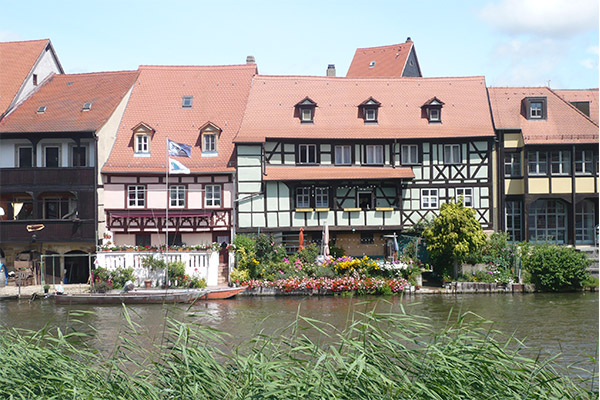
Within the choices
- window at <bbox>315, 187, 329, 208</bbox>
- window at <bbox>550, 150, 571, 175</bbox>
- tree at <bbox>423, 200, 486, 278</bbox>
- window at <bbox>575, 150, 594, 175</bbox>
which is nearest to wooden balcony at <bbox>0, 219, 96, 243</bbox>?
window at <bbox>315, 187, 329, 208</bbox>

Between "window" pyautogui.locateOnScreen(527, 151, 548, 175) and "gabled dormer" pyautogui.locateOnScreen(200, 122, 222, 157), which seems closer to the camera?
"gabled dormer" pyautogui.locateOnScreen(200, 122, 222, 157)

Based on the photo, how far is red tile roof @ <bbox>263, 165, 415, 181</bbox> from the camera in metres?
31.9

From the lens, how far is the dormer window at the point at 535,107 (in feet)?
113

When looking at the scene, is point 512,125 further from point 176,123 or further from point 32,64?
point 32,64

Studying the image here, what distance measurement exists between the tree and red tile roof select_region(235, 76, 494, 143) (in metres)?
4.80

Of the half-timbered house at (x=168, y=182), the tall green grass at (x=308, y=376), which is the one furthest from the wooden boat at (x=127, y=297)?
the tall green grass at (x=308, y=376)

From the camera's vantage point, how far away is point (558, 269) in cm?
2811

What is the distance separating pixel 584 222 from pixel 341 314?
1689 cm

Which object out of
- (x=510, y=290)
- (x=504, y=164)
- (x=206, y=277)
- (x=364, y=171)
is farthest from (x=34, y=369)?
(x=504, y=164)

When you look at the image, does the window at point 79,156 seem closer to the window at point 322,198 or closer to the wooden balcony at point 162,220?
the wooden balcony at point 162,220

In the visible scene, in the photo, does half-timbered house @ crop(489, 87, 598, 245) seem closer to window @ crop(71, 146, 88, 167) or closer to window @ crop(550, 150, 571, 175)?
window @ crop(550, 150, 571, 175)

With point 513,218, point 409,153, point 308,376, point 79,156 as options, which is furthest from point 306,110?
point 308,376

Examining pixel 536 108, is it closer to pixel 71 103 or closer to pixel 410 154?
pixel 410 154

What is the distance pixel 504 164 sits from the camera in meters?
33.9
